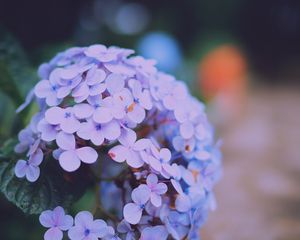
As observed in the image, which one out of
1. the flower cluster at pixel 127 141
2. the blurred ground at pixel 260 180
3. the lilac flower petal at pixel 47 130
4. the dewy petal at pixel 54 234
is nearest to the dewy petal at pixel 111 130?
the flower cluster at pixel 127 141

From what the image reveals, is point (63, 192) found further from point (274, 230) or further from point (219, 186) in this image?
point (219, 186)

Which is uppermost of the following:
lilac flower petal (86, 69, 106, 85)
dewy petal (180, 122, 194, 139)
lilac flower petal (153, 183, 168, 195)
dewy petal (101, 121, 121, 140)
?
lilac flower petal (86, 69, 106, 85)

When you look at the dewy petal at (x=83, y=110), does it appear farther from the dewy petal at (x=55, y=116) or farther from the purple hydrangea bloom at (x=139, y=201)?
the purple hydrangea bloom at (x=139, y=201)

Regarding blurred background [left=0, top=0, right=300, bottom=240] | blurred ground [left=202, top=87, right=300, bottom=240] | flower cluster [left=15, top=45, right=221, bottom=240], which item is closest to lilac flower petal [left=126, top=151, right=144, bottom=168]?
flower cluster [left=15, top=45, right=221, bottom=240]

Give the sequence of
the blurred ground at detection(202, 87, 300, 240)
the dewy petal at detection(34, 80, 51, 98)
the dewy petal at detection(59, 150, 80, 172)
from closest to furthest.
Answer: the dewy petal at detection(59, 150, 80, 172) → the dewy petal at detection(34, 80, 51, 98) → the blurred ground at detection(202, 87, 300, 240)

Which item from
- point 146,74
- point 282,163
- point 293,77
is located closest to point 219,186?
point 282,163

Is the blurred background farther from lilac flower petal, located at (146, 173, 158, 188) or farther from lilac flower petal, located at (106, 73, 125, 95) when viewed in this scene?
lilac flower petal, located at (146, 173, 158, 188)

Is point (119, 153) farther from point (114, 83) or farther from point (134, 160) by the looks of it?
point (114, 83)
